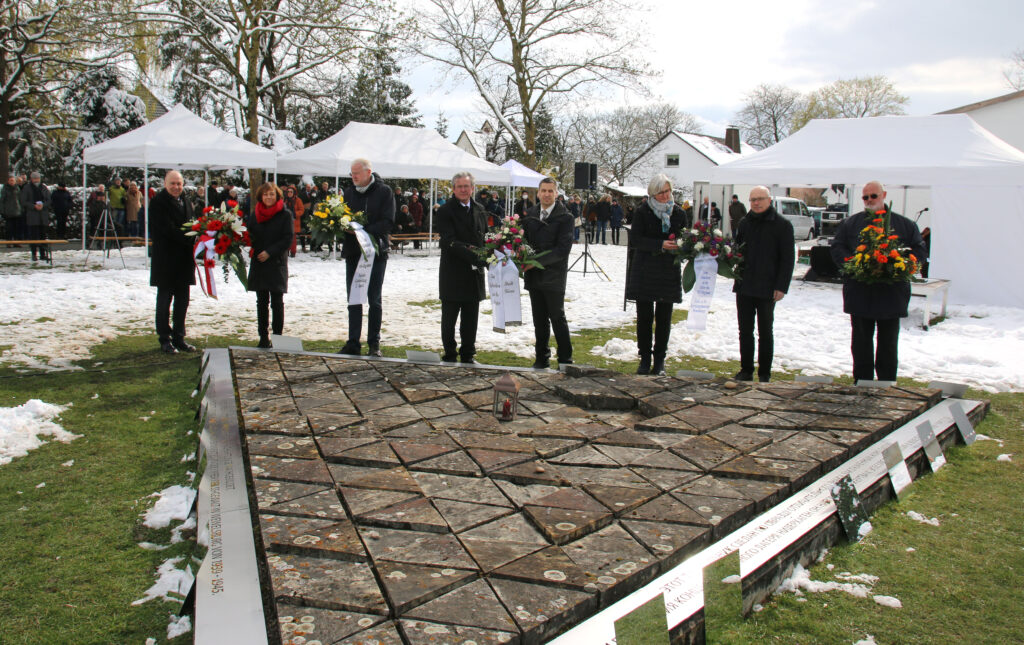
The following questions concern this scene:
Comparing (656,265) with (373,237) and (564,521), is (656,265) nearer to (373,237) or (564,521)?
(373,237)

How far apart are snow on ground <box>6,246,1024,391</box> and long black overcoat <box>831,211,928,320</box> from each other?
5.01ft

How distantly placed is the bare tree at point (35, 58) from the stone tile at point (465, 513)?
21.7m

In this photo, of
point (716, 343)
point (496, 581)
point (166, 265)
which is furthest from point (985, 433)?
point (166, 265)

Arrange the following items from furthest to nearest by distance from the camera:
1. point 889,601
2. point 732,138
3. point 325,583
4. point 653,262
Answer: point 732,138 → point 653,262 → point 889,601 → point 325,583

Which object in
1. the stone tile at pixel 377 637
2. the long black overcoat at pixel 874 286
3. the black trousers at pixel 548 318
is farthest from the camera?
the black trousers at pixel 548 318

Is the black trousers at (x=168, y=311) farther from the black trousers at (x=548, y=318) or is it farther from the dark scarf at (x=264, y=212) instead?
the black trousers at (x=548, y=318)

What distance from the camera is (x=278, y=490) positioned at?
3469 mm

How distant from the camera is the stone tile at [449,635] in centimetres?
227

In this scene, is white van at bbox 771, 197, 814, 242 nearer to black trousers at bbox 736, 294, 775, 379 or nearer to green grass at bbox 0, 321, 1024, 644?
black trousers at bbox 736, 294, 775, 379

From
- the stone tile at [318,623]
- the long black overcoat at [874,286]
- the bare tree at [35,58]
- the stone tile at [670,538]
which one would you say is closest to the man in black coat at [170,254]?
the stone tile at [318,623]

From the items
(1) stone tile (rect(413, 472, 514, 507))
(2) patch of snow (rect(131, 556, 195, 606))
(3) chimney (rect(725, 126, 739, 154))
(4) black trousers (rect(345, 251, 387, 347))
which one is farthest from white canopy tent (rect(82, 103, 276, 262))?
(3) chimney (rect(725, 126, 739, 154))

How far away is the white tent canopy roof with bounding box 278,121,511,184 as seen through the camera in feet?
57.2

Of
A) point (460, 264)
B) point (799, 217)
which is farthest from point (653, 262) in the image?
point (799, 217)

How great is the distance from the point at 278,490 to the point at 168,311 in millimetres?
4992
